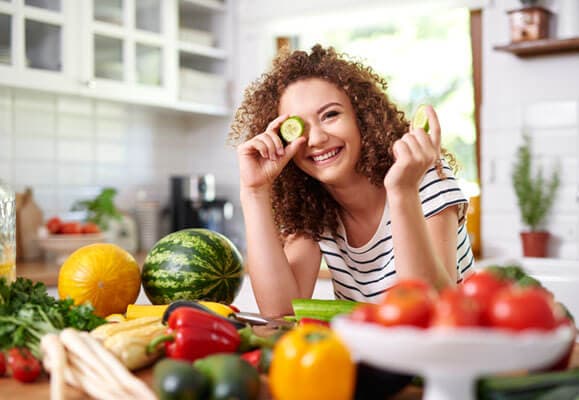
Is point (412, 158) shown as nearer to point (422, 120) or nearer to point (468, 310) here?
point (422, 120)

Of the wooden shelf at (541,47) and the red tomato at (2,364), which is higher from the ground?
the wooden shelf at (541,47)

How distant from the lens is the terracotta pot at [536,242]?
10.3 ft

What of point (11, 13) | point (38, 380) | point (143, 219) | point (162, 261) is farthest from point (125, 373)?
point (143, 219)

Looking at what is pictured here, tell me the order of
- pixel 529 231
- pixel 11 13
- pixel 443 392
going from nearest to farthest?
pixel 443 392
pixel 11 13
pixel 529 231

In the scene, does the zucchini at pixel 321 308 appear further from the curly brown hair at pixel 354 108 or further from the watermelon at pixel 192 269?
the curly brown hair at pixel 354 108

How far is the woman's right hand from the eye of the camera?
172 centimetres

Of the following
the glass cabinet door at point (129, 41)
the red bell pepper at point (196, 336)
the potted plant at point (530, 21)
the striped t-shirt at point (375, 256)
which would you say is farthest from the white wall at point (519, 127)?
the red bell pepper at point (196, 336)

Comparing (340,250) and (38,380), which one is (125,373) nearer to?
(38,380)

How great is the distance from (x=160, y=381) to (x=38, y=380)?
15.0 inches

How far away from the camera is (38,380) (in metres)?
1.09

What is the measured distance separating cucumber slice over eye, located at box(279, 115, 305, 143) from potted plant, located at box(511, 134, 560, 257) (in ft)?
6.03

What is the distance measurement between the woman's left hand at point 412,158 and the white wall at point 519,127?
2.14 metres

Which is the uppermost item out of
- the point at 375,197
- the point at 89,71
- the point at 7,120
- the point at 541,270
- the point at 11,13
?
the point at 11,13

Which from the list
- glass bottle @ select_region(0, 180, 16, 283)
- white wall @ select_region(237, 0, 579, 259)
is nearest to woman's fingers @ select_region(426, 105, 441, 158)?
glass bottle @ select_region(0, 180, 16, 283)
